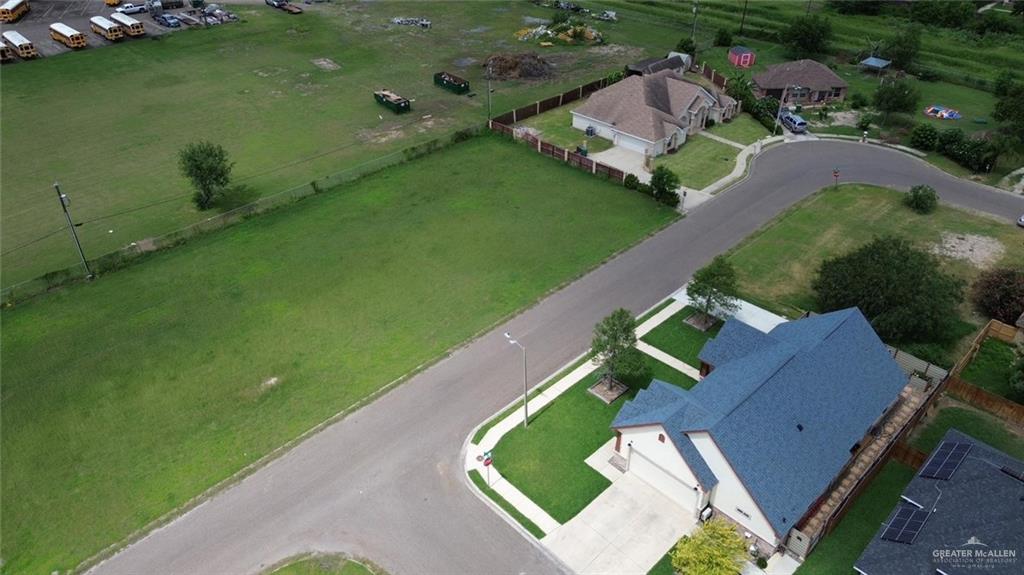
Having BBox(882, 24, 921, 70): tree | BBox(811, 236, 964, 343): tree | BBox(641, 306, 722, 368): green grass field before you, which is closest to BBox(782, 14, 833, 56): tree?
BBox(882, 24, 921, 70): tree

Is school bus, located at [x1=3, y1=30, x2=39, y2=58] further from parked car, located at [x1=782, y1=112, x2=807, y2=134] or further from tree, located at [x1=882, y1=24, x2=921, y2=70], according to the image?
tree, located at [x1=882, y1=24, x2=921, y2=70]

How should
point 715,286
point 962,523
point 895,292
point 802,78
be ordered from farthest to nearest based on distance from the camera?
point 802,78 < point 715,286 < point 895,292 < point 962,523

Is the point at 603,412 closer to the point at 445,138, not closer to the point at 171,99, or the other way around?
the point at 445,138

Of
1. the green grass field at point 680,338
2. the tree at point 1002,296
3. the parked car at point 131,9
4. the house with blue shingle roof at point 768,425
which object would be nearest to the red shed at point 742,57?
the tree at point 1002,296

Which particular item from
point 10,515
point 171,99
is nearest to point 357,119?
point 171,99

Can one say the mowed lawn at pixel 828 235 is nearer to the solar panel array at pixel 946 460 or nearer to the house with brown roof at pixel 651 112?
the house with brown roof at pixel 651 112

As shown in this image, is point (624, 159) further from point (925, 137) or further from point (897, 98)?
point (897, 98)

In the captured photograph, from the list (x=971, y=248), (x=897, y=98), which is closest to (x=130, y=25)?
(x=897, y=98)
